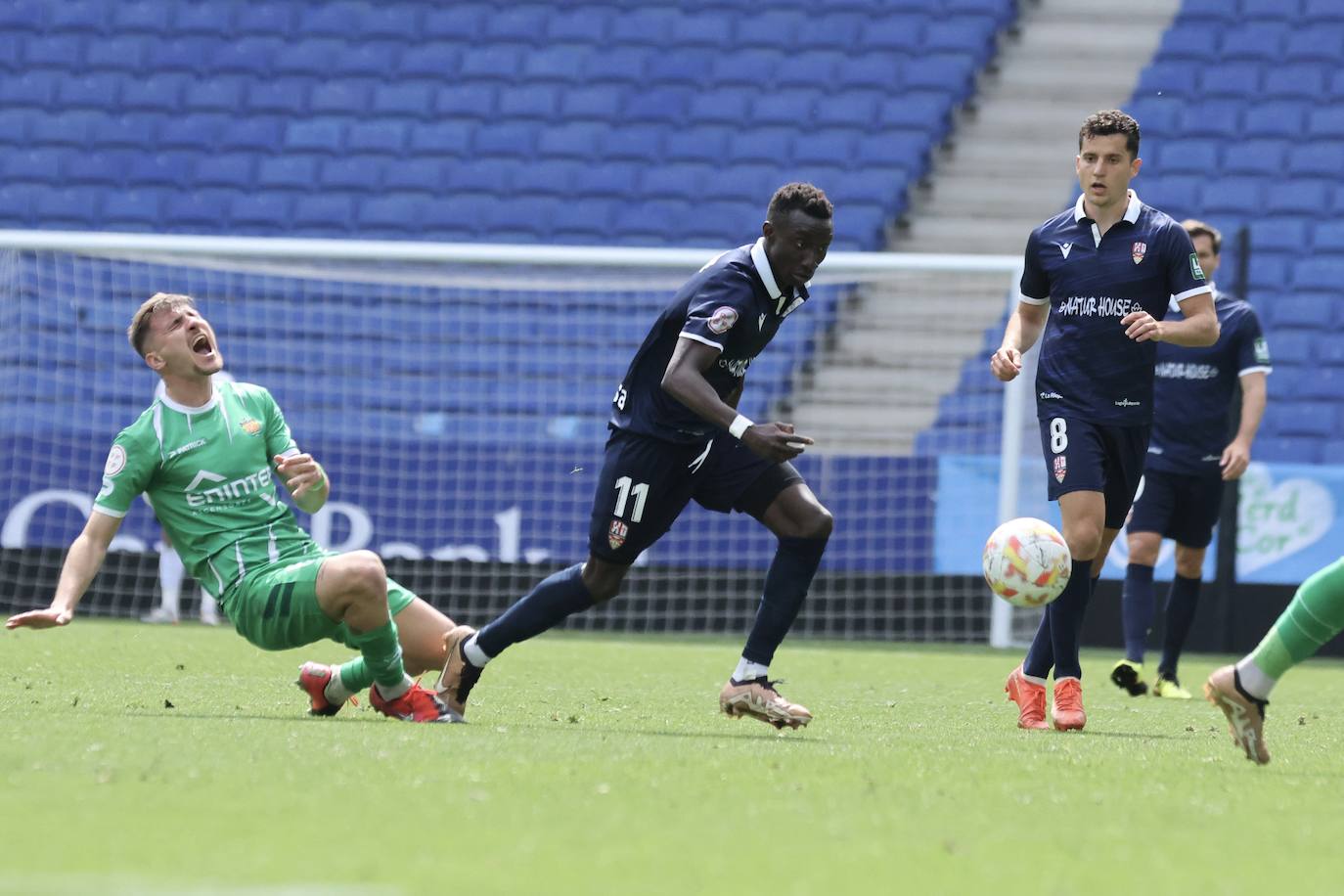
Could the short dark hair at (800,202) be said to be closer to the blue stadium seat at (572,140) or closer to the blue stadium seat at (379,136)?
the blue stadium seat at (572,140)

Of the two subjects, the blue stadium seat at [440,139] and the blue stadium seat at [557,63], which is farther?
the blue stadium seat at [557,63]

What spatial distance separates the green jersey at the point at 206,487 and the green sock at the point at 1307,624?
9.02 ft

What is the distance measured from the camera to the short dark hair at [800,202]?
16.9 feet

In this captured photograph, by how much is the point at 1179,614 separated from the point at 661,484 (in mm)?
3838

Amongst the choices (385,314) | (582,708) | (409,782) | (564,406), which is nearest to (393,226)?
(385,314)

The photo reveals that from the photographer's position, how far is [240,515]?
5.40m

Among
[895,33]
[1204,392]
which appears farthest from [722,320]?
[895,33]

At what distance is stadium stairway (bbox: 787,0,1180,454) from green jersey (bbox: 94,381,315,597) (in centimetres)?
721

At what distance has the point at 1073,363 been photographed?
604 centimetres

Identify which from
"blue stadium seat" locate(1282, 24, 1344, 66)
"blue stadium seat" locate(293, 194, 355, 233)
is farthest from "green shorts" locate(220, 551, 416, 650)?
"blue stadium seat" locate(1282, 24, 1344, 66)

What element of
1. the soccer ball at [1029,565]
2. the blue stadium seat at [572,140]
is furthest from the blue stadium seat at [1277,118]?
the soccer ball at [1029,565]

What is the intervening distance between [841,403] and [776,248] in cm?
757

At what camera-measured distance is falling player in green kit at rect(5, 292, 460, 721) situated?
5.18 meters

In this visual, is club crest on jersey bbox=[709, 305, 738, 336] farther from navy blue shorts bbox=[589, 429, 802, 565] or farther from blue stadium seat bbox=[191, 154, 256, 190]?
blue stadium seat bbox=[191, 154, 256, 190]
